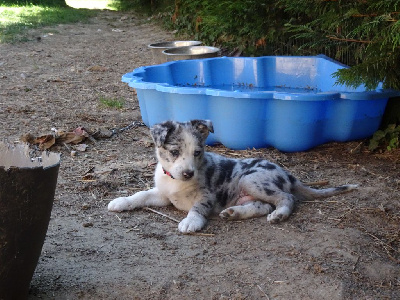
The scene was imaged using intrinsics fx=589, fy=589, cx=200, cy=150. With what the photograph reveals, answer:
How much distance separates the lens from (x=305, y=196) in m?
5.14

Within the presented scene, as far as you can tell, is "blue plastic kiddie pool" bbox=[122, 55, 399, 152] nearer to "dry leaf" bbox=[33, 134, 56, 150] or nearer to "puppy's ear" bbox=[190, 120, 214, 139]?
"dry leaf" bbox=[33, 134, 56, 150]

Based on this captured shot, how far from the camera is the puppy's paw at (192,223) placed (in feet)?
14.9

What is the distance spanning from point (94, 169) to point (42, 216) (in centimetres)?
283

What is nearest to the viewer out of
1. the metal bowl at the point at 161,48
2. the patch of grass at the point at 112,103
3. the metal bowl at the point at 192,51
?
the patch of grass at the point at 112,103

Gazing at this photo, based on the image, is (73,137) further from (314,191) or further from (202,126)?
(314,191)

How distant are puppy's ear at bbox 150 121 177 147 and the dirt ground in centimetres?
64

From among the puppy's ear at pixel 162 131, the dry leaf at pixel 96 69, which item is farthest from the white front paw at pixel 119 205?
the dry leaf at pixel 96 69

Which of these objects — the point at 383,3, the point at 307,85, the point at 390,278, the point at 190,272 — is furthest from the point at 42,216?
the point at 307,85

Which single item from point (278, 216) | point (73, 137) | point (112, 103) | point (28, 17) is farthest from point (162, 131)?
point (28, 17)

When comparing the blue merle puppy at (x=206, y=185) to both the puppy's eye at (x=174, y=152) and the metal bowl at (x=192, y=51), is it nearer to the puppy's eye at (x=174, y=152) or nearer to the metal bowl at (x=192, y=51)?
the puppy's eye at (x=174, y=152)

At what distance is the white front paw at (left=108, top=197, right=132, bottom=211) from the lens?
16.3 ft

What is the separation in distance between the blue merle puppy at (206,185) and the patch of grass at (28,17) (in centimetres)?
1021

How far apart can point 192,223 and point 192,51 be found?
18.8ft

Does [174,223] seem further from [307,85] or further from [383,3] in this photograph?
[307,85]
